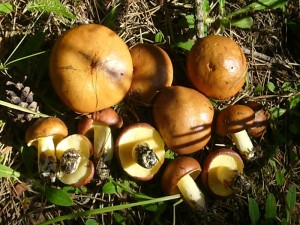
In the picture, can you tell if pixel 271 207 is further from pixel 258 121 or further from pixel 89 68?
pixel 89 68

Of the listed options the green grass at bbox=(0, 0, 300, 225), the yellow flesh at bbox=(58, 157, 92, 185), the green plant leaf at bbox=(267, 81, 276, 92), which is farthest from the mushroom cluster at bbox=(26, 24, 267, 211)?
the green plant leaf at bbox=(267, 81, 276, 92)

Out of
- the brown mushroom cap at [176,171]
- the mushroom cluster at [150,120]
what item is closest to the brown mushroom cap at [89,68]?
the mushroom cluster at [150,120]

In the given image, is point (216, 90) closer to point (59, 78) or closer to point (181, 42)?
point (181, 42)

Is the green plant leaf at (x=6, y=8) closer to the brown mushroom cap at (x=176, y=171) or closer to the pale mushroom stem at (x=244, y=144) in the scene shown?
the brown mushroom cap at (x=176, y=171)

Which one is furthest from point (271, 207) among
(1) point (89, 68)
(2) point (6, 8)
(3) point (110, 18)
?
(2) point (6, 8)

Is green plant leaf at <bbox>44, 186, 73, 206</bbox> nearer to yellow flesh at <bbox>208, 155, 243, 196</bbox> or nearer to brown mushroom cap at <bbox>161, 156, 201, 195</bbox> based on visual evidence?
brown mushroom cap at <bbox>161, 156, 201, 195</bbox>

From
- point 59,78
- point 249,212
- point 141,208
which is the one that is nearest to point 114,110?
point 59,78
